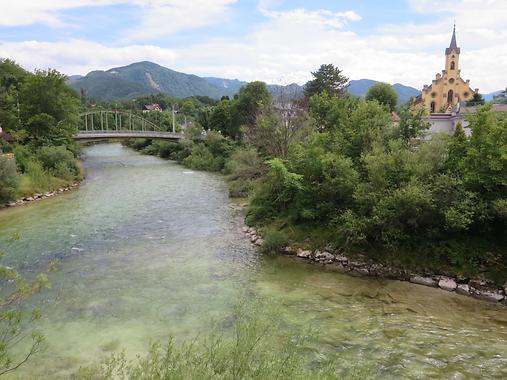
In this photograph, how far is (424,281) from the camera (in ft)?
47.1

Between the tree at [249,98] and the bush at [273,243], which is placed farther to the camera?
the tree at [249,98]

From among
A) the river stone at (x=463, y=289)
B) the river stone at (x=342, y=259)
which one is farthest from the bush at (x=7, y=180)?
the river stone at (x=463, y=289)

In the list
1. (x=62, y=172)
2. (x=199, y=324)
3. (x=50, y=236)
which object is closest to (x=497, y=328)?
(x=199, y=324)

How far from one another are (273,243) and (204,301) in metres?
5.48

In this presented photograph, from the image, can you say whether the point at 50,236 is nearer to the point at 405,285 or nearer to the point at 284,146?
the point at 284,146

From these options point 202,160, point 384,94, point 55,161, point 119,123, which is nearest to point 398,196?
point 55,161

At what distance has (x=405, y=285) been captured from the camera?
14.3m

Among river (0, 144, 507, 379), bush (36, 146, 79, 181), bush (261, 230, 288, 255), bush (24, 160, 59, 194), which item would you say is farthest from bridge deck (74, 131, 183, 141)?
bush (261, 230, 288, 255)

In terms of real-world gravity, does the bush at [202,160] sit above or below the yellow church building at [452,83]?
below

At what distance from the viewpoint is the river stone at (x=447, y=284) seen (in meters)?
13.8

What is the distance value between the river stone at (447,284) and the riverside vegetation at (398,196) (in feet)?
1.43

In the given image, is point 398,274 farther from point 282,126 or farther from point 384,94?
point 384,94

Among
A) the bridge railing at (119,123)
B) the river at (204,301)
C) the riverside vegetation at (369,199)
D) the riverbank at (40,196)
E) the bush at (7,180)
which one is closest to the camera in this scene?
the riverside vegetation at (369,199)

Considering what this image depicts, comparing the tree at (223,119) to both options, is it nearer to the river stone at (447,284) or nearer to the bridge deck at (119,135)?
the bridge deck at (119,135)
